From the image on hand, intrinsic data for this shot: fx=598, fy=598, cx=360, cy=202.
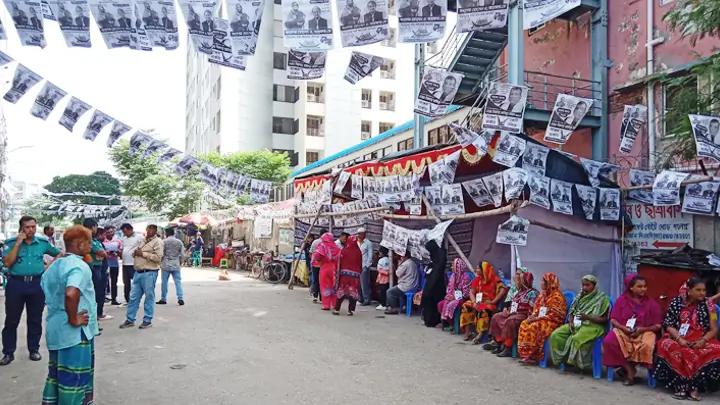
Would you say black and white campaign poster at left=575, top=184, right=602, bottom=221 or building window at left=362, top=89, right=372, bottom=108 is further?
building window at left=362, top=89, right=372, bottom=108

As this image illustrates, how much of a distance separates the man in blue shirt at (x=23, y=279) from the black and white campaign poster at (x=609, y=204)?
28.0ft

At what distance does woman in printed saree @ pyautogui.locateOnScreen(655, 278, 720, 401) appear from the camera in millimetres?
5902

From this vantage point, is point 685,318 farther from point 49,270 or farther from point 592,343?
point 49,270

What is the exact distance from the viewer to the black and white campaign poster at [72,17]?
7559 millimetres

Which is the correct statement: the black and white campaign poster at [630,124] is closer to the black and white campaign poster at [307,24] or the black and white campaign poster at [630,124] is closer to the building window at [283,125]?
the black and white campaign poster at [307,24]

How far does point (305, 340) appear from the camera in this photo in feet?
28.4

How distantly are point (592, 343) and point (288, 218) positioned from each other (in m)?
16.0

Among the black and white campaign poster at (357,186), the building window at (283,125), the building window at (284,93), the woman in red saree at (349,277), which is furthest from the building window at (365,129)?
the woman in red saree at (349,277)

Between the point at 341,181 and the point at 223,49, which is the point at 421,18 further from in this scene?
the point at 341,181

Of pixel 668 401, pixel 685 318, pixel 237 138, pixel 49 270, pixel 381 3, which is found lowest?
pixel 668 401

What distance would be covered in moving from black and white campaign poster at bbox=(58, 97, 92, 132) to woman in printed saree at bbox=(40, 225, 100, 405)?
7.52 m

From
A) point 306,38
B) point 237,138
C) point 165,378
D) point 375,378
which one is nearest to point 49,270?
point 165,378

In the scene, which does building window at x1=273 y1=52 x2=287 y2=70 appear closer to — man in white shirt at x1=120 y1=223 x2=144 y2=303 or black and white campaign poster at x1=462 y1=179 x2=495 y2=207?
man in white shirt at x1=120 y1=223 x2=144 y2=303

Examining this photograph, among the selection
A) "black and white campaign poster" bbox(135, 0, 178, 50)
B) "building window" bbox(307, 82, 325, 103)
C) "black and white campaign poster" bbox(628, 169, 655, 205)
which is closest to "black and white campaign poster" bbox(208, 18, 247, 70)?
"black and white campaign poster" bbox(135, 0, 178, 50)
